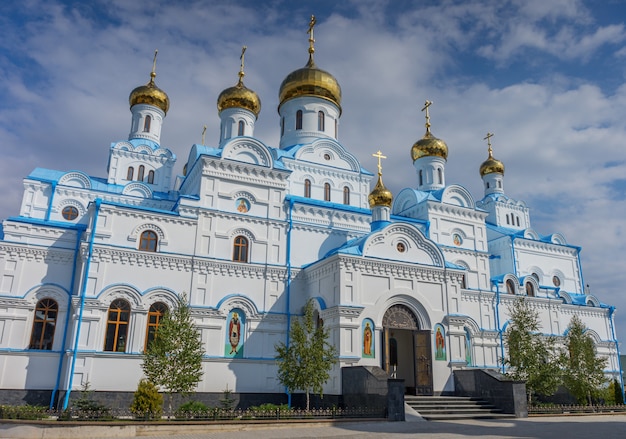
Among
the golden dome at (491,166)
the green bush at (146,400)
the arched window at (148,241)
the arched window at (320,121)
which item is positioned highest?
the golden dome at (491,166)

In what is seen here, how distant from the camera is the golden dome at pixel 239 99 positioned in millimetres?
22578

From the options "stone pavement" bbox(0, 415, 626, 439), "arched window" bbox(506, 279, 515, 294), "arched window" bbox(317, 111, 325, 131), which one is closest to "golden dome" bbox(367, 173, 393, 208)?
"arched window" bbox(317, 111, 325, 131)

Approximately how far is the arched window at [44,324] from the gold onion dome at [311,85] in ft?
46.2

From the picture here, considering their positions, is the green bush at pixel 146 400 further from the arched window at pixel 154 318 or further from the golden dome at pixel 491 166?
the golden dome at pixel 491 166

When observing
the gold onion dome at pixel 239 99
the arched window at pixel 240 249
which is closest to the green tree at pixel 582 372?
the arched window at pixel 240 249

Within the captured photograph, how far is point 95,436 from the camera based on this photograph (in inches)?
390

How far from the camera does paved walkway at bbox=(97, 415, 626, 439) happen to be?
10.3 m

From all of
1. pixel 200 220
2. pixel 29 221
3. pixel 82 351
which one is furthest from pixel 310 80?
pixel 82 351

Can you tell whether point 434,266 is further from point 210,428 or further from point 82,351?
point 82,351

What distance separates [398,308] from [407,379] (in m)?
4.02

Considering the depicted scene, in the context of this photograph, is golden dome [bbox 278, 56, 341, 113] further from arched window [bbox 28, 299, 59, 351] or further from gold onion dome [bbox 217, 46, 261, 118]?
arched window [bbox 28, 299, 59, 351]

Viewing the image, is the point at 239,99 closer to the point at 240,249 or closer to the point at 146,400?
the point at 240,249

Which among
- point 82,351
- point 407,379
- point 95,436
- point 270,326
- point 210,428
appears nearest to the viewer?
point 95,436

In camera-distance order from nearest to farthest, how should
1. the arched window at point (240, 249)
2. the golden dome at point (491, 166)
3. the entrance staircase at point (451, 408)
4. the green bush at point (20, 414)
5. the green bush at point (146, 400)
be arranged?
the green bush at point (20, 414), the green bush at point (146, 400), the entrance staircase at point (451, 408), the arched window at point (240, 249), the golden dome at point (491, 166)
